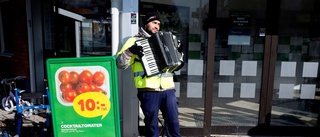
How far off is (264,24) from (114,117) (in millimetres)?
2329

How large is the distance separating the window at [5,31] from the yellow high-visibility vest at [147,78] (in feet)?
11.5

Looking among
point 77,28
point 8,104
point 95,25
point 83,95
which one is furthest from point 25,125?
point 83,95

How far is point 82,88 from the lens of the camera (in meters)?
2.54

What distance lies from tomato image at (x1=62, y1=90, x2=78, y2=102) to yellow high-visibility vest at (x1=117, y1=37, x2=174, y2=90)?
584mm

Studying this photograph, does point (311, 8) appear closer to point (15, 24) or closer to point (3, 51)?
point (15, 24)

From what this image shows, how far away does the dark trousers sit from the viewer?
2.70 meters

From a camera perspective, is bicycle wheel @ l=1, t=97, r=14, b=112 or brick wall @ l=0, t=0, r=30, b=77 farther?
brick wall @ l=0, t=0, r=30, b=77

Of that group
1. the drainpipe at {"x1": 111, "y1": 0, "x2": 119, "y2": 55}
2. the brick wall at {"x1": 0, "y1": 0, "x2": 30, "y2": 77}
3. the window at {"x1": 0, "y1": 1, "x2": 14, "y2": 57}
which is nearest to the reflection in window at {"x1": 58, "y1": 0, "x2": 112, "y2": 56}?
the drainpipe at {"x1": 111, "y1": 0, "x2": 119, "y2": 55}

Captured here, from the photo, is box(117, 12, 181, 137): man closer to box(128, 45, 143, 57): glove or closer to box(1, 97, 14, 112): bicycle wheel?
box(128, 45, 143, 57): glove

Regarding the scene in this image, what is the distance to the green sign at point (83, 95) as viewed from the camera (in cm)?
253

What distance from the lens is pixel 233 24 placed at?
139 inches

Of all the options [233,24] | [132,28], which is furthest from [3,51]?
[233,24]

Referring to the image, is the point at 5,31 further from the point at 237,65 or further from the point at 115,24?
the point at 237,65

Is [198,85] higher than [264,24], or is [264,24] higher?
[264,24]
